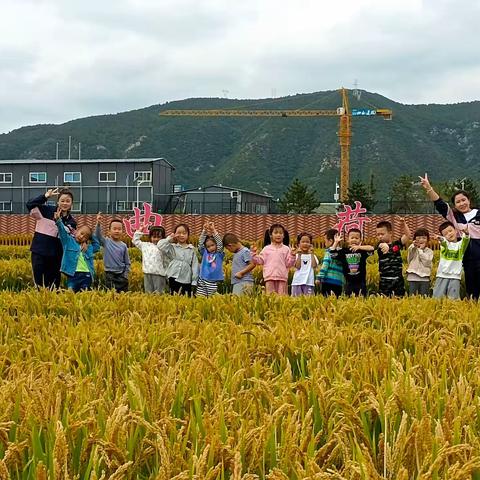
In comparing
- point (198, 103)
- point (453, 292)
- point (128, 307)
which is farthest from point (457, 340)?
point (198, 103)

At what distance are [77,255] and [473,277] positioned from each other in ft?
16.2

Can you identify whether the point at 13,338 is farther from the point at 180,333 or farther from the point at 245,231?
the point at 245,231

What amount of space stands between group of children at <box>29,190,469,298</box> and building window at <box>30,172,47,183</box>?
1919 inches

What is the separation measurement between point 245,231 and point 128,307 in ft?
99.7

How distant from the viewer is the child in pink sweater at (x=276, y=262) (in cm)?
877

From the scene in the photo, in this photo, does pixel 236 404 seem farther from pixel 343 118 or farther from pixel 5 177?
pixel 343 118

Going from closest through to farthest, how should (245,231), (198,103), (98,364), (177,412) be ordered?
1. (177,412)
2. (98,364)
3. (245,231)
4. (198,103)

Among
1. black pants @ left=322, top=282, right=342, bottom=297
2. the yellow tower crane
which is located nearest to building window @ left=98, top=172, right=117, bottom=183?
the yellow tower crane

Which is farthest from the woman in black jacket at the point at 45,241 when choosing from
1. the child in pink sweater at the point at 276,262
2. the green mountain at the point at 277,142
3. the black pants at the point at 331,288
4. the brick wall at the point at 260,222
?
the green mountain at the point at 277,142

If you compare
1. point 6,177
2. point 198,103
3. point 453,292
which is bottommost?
point 453,292

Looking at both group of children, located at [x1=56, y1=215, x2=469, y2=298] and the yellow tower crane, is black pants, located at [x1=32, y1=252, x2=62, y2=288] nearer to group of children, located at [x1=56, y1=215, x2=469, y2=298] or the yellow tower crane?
group of children, located at [x1=56, y1=215, x2=469, y2=298]

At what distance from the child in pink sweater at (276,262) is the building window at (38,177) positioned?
49734 millimetres

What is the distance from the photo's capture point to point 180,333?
11.8 feet

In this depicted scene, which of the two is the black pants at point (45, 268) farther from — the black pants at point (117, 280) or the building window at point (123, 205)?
the building window at point (123, 205)
